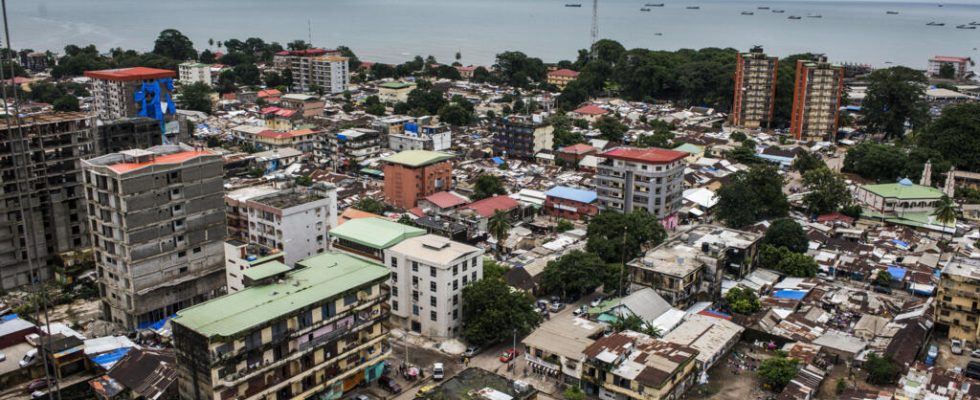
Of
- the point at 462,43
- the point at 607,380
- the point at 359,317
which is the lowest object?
the point at 607,380

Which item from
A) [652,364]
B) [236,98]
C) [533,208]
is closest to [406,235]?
[652,364]

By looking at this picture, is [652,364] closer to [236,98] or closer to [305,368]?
[305,368]

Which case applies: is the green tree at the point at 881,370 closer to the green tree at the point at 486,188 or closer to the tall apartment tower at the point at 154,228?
the green tree at the point at 486,188

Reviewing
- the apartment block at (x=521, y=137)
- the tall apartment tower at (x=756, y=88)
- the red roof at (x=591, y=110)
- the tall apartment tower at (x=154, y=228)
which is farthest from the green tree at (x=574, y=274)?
the tall apartment tower at (x=756, y=88)

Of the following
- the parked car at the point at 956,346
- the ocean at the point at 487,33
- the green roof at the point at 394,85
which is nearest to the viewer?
the parked car at the point at 956,346

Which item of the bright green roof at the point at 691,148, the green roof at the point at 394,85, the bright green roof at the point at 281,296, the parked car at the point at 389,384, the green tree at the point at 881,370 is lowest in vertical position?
the parked car at the point at 389,384

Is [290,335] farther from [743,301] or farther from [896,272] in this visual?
[896,272]

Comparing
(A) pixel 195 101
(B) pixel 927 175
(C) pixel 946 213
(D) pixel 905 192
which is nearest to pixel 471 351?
(C) pixel 946 213
